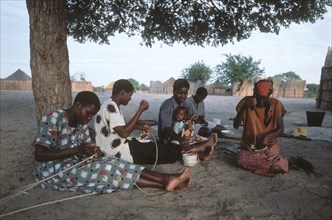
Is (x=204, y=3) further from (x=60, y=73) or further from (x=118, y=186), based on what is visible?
(x=118, y=186)

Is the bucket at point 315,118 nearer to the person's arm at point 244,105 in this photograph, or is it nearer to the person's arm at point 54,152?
the person's arm at point 244,105

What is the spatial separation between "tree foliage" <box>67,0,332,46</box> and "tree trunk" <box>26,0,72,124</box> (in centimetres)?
312

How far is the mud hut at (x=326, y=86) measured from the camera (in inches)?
522

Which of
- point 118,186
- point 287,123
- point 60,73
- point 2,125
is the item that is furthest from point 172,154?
point 287,123

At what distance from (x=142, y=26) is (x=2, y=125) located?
14.7 feet

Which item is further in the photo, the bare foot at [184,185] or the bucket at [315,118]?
the bucket at [315,118]

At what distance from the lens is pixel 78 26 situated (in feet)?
24.9

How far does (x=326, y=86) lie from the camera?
1366 centimetres

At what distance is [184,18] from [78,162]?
241 inches

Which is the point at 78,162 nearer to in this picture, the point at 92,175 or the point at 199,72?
the point at 92,175

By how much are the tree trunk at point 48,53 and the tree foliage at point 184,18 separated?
312 cm

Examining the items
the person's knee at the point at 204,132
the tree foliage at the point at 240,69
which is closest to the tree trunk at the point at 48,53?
the person's knee at the point at 204,132

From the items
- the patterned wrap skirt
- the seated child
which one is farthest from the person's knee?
the patterned wrap skirt

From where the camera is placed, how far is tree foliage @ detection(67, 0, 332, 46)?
23.4 feet
